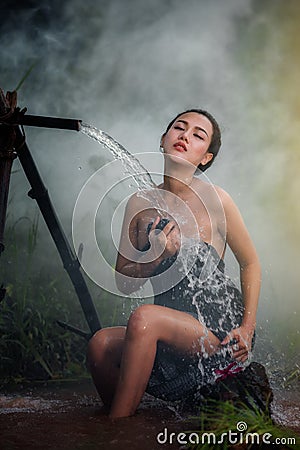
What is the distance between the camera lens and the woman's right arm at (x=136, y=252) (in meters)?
1.65

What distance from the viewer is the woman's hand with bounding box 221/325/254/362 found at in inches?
61.4

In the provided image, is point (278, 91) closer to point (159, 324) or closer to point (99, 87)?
point (99, 87)

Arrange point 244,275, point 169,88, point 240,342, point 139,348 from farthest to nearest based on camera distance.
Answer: point 169,88, point 244,275, point 240,342, point 139,348

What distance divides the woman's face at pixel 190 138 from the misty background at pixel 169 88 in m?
1.21

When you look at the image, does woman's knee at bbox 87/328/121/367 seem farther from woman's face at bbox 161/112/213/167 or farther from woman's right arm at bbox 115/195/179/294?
woman's face at bbox 161/112/213/167

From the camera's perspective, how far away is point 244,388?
1491 millimetres

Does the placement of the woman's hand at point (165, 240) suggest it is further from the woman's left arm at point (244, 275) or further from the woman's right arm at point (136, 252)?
the woman's left arm at point (244, 275)

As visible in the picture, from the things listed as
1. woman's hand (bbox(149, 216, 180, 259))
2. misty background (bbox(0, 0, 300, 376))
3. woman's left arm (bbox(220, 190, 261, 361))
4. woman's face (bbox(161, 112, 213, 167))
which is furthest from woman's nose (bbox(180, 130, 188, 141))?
misty background (bbox(0, 0, 300, 376))

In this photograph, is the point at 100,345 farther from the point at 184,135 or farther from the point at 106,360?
the point at 184,135

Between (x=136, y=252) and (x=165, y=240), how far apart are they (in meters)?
0.22

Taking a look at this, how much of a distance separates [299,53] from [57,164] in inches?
64.1

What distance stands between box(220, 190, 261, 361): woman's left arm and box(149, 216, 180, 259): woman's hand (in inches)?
10.0

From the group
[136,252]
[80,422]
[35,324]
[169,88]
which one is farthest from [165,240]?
[169,88]

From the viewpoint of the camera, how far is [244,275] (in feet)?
5.81
